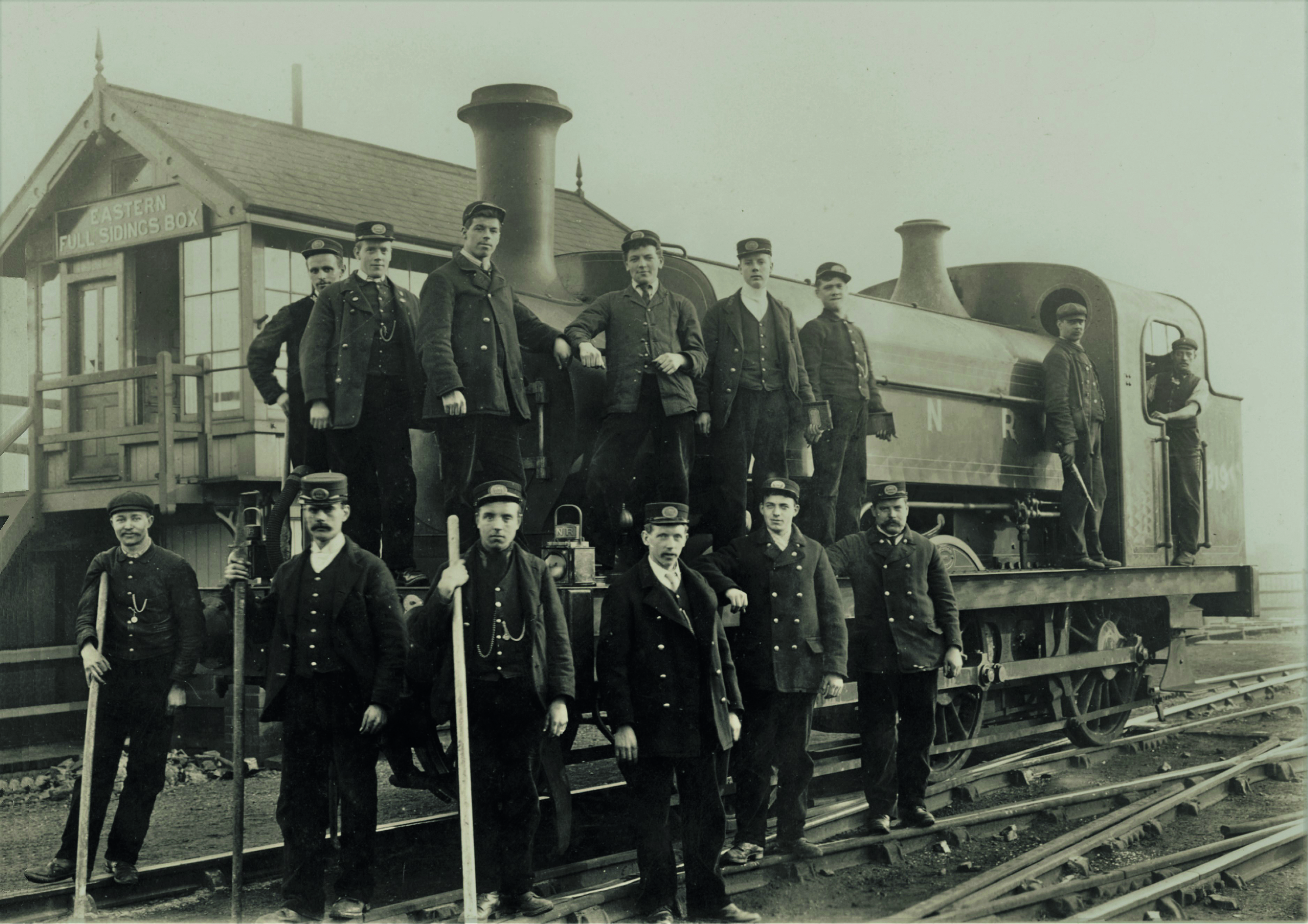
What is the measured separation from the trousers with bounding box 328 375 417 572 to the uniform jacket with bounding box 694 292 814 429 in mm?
1471

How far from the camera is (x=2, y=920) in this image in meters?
4.72

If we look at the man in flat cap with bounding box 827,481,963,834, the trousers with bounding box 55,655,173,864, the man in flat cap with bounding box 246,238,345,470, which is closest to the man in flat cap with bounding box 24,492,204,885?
the trousers with bounding box 55,655,173,864

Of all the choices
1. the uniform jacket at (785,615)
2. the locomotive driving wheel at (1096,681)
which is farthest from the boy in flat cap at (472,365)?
the locomotive driving wheel at (1096,681)

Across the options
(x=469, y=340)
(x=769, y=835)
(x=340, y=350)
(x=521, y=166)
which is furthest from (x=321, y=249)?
(x=769, y=835)

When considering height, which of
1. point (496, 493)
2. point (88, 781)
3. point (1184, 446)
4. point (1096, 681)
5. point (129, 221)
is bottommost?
point (1096, 681)

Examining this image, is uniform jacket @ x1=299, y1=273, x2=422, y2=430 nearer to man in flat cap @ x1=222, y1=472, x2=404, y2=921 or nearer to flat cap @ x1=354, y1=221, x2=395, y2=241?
flat cap @ x1=354, y1=221, x2=395, y2=241

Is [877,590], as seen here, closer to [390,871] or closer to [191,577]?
[390,871]

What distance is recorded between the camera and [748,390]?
6.03 meters

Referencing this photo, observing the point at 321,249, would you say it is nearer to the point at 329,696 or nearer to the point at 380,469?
the point at 380,469

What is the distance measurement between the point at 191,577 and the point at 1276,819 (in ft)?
18.6

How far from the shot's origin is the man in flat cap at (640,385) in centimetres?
558

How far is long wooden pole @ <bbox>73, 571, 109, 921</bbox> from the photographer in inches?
184

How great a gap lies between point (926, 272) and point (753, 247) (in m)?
4.28

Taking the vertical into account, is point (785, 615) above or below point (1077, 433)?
below
